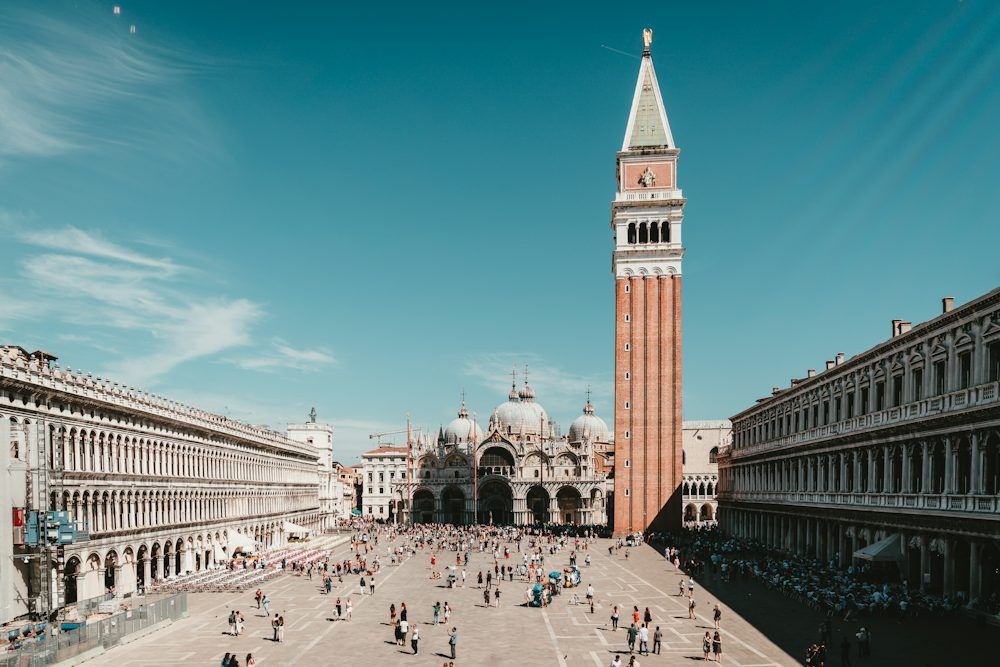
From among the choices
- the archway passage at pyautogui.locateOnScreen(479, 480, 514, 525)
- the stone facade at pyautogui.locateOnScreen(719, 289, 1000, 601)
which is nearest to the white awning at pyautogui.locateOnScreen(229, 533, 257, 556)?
the stone facade at pyautogui.locateOnScreen(719, 289, 1000, 601)

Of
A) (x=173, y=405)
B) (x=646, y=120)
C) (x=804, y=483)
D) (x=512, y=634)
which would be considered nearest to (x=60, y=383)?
(x=173, y=405)

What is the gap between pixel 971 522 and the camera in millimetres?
36062

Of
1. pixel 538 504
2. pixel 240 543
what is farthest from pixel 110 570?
pixel 538 504

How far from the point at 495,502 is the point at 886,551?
91.5 meters

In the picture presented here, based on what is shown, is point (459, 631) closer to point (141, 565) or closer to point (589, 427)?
point (141, 565)

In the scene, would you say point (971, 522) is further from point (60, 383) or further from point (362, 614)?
point (60, 383)

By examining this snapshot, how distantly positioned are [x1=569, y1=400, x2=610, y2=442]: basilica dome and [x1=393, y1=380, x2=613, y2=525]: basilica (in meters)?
12.6

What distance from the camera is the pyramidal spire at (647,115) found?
98188mm

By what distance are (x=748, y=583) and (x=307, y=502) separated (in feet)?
224

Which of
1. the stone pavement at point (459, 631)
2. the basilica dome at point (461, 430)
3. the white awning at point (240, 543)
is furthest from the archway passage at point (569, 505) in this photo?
the stone pavement at point (459, 631)

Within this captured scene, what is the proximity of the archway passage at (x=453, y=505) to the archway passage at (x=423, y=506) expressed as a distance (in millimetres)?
2278

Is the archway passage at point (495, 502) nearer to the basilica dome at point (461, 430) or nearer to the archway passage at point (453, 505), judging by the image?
the archway passage at point (453, 505)

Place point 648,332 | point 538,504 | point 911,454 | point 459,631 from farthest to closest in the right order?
point 538,504 → point 648,332 → point 911,454 → point 459,631

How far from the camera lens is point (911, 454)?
42.9 metres
